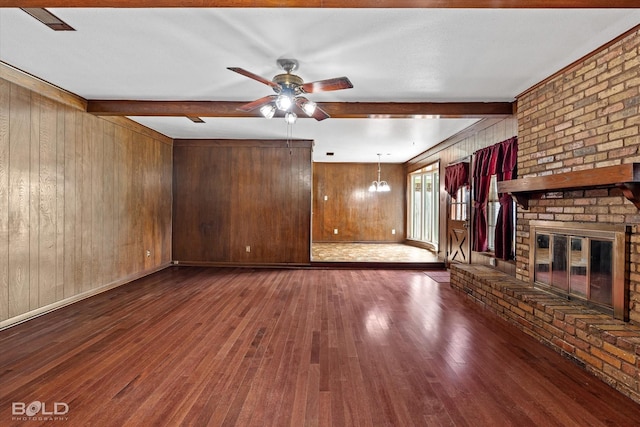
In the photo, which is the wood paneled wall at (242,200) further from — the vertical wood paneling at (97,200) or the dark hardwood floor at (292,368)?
the dark hardwood floor at (292,368)

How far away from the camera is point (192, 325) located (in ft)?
11.4

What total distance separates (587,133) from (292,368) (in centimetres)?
339

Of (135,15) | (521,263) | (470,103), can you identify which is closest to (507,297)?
(521,263)

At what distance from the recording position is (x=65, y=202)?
4.11 m

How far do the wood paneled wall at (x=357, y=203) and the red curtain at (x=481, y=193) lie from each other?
15.4 feet

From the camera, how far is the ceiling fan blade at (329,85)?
287cm

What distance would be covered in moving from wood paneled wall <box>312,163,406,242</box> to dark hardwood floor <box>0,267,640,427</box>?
5985 mm

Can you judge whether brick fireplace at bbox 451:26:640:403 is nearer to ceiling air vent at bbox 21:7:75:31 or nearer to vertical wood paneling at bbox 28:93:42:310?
ceiling air vent at bbox 21:7:75:31

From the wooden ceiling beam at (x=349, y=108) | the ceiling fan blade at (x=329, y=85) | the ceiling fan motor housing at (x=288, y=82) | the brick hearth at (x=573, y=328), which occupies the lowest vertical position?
the brick hearth at (x=573, y=328)

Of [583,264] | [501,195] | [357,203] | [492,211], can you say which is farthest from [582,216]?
[357,203]

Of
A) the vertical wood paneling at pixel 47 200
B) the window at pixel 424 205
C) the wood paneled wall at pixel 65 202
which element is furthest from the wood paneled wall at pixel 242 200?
the window at pixel 424 205

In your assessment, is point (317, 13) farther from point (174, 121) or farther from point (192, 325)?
point (174, 121)

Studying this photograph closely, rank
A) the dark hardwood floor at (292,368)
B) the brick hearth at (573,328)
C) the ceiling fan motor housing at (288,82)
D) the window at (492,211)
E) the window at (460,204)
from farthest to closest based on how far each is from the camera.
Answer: the window at (460,204)
the window at (492,211)
the ceiling fan motor housing at (288,82)
the brick hearth at (573,328)
the dark hardwood floor at (292,368)

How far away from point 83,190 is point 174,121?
1850 mm
